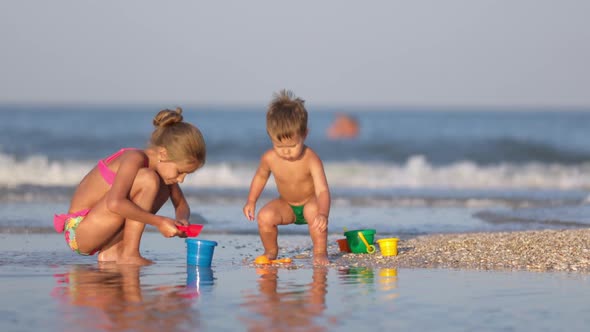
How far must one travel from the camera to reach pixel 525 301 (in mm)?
5191

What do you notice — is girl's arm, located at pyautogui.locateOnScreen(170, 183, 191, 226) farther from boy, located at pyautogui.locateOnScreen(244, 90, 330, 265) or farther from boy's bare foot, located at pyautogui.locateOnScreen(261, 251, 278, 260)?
boy's bare foot, located at pyautogui.locateOnScreen(261, 251, 278, 260)

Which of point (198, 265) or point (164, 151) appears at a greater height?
point (164, 151)

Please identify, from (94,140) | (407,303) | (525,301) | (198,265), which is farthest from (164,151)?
(94,140)

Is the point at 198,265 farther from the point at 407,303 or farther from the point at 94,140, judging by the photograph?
the point at 94,140

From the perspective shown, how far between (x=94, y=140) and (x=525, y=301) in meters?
29.9

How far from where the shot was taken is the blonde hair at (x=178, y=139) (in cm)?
634

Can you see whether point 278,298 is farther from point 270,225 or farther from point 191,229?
point 270,225

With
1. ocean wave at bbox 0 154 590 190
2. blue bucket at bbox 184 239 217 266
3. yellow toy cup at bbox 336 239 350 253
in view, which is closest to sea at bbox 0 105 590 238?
ocean wave at bbox 0 154 590 190

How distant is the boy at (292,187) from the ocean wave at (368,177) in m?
10.2

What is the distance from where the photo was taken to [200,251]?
262 inches

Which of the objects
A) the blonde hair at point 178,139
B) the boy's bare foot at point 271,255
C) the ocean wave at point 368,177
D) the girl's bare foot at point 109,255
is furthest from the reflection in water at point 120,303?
the ocean wave at point 368,177

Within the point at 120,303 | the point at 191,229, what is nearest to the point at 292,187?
the point at 191,229

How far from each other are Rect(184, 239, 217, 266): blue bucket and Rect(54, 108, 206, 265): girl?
0.20 metres

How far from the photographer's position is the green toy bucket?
24.2 ft
